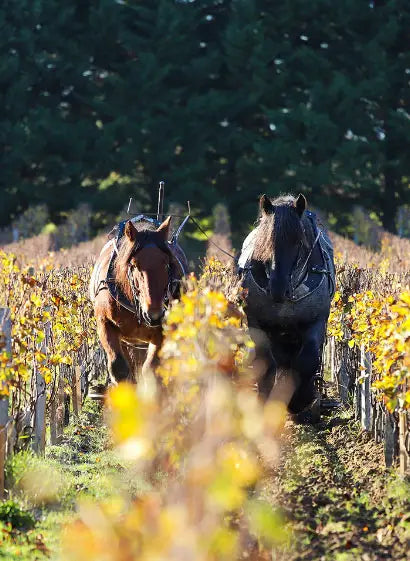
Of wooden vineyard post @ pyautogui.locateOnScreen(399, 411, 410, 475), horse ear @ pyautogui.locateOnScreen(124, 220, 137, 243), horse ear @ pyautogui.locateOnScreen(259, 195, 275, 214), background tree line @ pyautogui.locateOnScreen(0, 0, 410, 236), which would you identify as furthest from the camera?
background tree line @ pyautogui.locateOnScreen(0, 0, 410, 236)

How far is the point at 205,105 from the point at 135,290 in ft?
97.8

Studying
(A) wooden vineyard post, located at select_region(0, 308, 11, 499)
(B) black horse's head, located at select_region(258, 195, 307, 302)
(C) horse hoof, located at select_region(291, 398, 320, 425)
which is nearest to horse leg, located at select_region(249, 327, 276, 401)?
(C) horse hoof, located at select_region(291, 398, 320, 425)

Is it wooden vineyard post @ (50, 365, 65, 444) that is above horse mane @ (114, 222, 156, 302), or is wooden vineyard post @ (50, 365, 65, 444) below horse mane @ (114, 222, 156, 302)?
below

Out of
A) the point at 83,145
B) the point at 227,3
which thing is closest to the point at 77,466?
the point at 83,145

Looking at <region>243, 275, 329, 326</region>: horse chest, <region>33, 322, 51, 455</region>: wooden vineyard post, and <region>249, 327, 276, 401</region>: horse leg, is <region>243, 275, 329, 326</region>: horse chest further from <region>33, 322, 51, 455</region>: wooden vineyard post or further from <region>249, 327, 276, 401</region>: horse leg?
<region>33, 322, 51, 455</region>: wooden vineyard post

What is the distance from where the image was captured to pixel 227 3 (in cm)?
4094

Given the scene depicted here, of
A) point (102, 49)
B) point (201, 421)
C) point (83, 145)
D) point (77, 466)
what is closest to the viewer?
point (201, 421)

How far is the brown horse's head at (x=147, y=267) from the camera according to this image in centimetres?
760

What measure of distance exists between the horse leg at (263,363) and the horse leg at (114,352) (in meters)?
1.11

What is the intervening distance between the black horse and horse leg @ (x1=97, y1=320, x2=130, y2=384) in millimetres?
1128

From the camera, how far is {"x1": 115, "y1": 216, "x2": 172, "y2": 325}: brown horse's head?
24.9ft

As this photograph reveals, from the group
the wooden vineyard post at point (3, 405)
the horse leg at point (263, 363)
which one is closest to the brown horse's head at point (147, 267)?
the horse leg at point (263, 363)

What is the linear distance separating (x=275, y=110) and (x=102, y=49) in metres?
7.55

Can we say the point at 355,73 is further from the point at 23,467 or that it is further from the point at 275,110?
the point at 23,467
